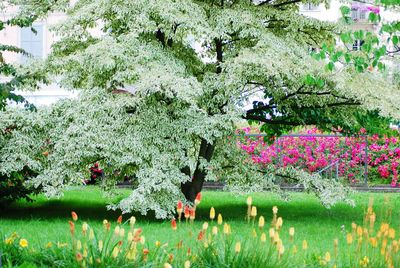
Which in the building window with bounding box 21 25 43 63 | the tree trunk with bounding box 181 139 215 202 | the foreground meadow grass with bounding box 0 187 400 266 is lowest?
the foreground meadow grass with bounding box 0 187 400 266

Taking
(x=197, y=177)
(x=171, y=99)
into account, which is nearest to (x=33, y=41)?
(x=197, y=177)

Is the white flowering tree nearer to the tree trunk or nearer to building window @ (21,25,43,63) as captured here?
the tree trunk

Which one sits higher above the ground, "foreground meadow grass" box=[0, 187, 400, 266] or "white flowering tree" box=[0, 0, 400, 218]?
"white flowering tree" box=[0, 0, 400, 218]

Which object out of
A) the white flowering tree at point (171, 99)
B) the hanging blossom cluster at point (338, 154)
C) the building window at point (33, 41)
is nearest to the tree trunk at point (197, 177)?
the white flowering tree at point (171, 99)

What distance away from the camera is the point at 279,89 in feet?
36.4

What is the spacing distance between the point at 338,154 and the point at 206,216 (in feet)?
23.3

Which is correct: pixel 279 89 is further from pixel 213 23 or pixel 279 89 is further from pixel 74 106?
pixel 74 106

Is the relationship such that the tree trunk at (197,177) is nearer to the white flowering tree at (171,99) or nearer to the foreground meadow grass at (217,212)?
the white flowering tree at (171,99)

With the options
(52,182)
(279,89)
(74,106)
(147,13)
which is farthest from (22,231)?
(279,89)

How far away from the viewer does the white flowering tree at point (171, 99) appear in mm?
10258

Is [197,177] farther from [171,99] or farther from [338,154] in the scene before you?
[338,154]

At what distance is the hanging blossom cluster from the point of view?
697 inches

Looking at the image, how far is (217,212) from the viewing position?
40.2 ft

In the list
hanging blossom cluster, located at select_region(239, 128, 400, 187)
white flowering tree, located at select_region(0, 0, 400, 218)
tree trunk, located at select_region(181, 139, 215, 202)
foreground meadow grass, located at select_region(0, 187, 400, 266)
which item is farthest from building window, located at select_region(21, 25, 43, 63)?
tree trunk, located at select_region(181, 139, 215, 202)
